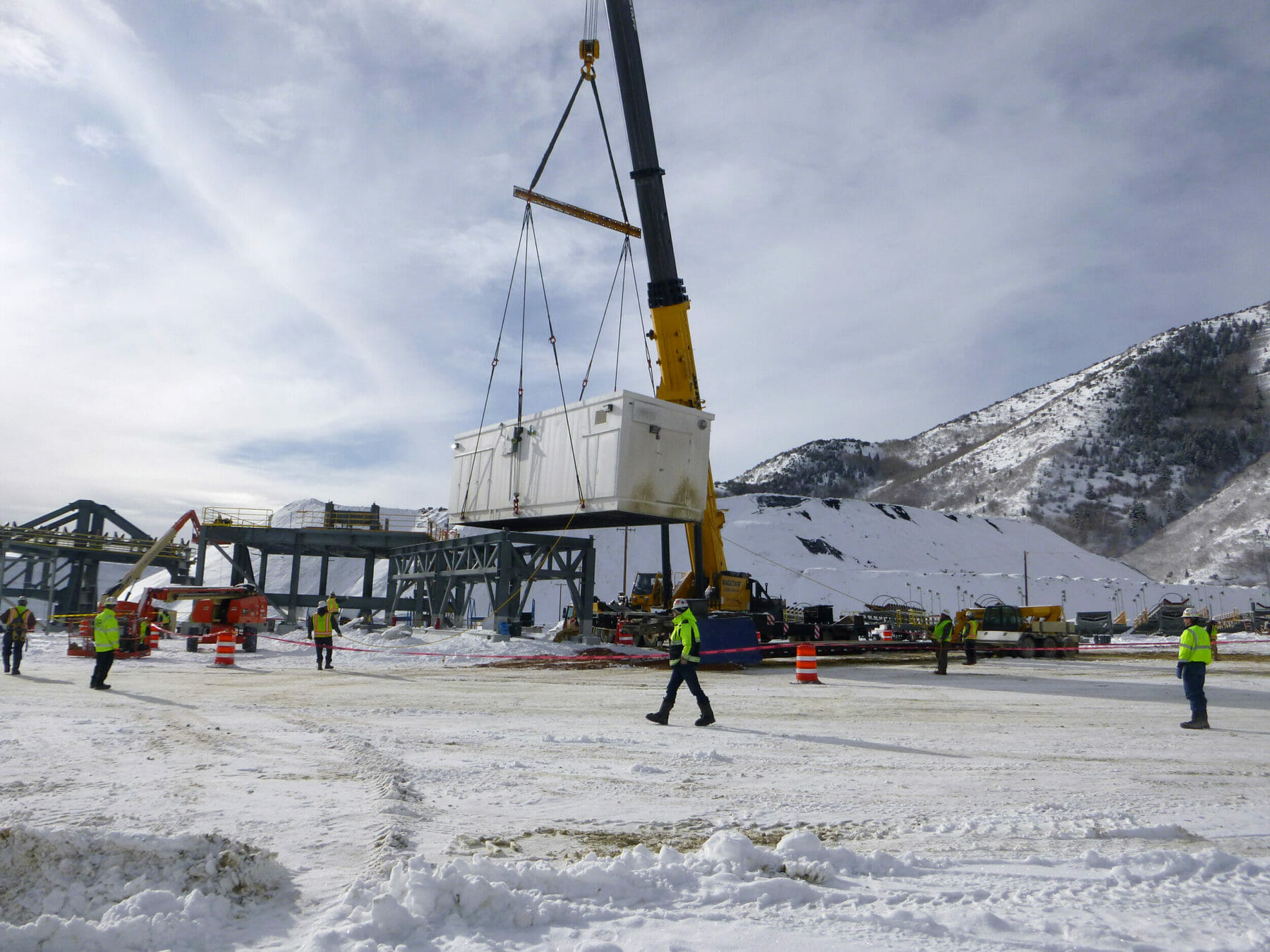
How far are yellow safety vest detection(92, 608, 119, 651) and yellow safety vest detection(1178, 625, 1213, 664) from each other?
52.5 feet

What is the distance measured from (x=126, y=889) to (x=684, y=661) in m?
7.04

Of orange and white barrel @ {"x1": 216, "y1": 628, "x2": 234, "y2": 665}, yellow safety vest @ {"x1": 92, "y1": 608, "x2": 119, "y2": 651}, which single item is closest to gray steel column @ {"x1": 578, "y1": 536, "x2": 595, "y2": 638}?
orange and white barrel @ {"x1": 216, "y1": 628, "x2": 234, "y2": 665}

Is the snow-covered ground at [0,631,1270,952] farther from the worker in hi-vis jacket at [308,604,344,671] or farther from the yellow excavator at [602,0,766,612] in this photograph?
the yellow excavator at [602,0,766,612]

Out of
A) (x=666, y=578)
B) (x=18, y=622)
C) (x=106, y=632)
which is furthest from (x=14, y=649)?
(x=666, y=578)

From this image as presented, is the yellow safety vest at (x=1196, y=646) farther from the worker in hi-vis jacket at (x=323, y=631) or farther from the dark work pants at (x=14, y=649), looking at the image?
the dark work pants at (x=14, y=649)

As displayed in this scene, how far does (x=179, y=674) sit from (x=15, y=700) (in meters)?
5.71

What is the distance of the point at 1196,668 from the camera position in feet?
34.0

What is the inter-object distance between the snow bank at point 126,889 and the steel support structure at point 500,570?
75.5ft

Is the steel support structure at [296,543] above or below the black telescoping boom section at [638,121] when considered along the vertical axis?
below

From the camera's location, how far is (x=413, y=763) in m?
7.04

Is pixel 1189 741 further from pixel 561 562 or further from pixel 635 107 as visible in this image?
pixel 561 562

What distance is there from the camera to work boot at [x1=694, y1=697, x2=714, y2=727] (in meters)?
9.98

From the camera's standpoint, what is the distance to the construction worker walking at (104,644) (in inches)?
532

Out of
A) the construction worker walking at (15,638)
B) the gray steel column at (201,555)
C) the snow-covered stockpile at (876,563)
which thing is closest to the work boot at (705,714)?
the construction worker walking at (15,638)
